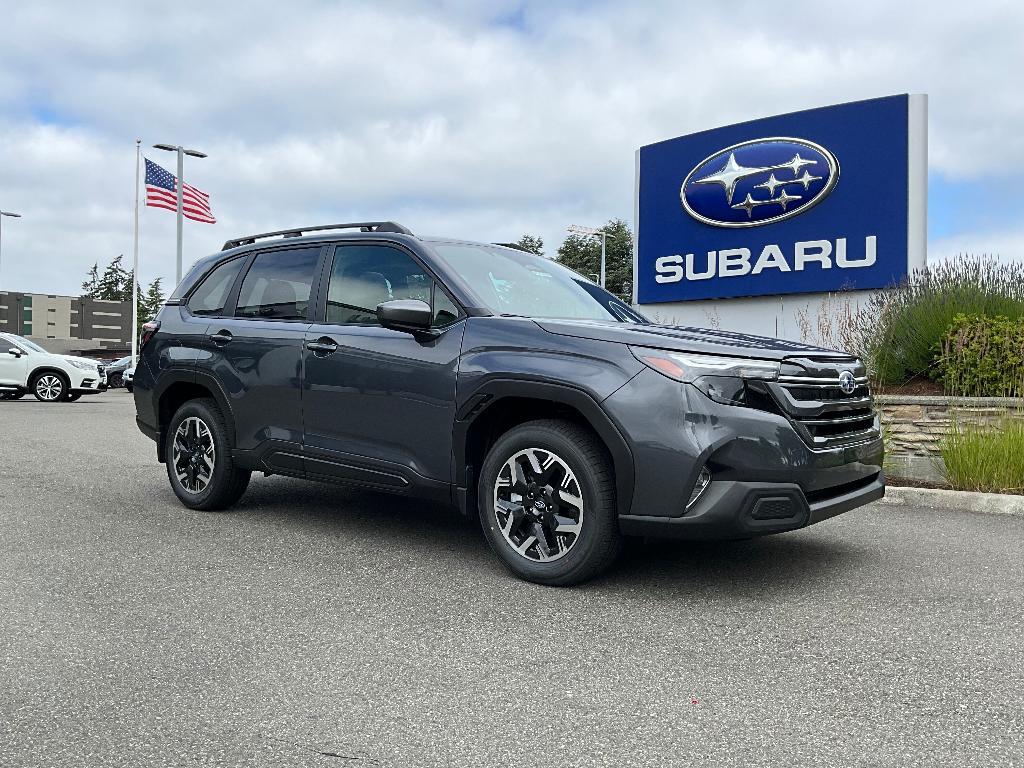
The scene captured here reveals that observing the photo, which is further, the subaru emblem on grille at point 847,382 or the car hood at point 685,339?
the subaru emblem on grille at point 847,382

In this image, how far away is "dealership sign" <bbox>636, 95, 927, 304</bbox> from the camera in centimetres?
1672

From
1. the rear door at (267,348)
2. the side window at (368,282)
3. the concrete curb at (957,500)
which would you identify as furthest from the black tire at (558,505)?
the concrete curb at (957,500)

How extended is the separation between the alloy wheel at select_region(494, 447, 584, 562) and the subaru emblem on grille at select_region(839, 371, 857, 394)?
4.53ft

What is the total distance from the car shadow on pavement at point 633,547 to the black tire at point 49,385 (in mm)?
17471

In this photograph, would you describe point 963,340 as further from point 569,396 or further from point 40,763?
point 40,763

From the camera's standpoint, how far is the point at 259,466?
609 centimetres

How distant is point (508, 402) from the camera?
16.1ft

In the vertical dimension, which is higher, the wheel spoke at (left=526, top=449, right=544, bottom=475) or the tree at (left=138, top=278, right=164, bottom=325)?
the tree at (left=138, top=278, right=164, bottom=325)

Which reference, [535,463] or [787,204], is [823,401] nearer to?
[535,463]

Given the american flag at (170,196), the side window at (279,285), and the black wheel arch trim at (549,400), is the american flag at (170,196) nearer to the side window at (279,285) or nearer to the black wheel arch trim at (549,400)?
the side window at (279,285)

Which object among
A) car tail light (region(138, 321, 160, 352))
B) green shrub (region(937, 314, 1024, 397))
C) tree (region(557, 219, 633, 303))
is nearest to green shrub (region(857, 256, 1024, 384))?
green shrub (region(937, 314, 1024, 397))

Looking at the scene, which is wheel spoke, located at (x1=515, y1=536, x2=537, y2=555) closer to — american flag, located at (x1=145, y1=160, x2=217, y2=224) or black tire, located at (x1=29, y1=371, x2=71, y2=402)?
black tire, located at (x1=29, y1=371, x2=71, y2=402)

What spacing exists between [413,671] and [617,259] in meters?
69.3

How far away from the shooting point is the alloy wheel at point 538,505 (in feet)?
15.0
